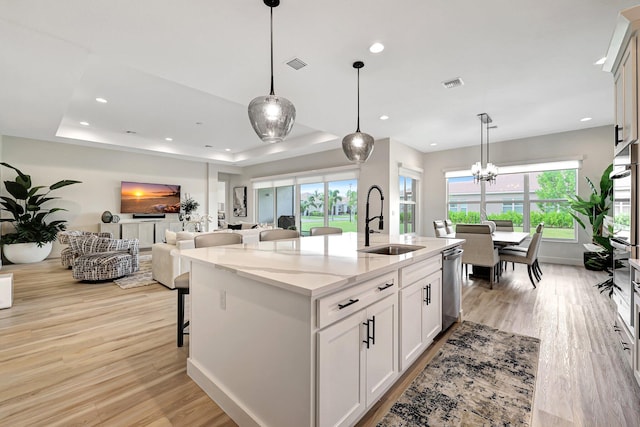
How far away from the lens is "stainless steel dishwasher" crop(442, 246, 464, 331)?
8.29 feet

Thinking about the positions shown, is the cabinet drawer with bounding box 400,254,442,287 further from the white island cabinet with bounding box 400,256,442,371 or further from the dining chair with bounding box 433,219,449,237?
the dining chair with bounding box 433,219,449,237

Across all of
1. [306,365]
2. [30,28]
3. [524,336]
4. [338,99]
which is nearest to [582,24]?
[338,99]

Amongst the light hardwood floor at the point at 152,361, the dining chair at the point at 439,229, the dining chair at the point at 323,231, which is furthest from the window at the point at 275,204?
the light hardwood floor at the point at 152,361

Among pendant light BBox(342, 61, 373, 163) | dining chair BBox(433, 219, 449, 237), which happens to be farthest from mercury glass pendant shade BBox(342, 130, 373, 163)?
dining chair BBox(433, 219, 449, 237)

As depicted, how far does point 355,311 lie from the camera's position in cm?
141

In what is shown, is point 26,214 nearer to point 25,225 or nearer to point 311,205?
point 25,225

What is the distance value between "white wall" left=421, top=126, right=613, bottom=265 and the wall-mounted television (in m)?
7.49

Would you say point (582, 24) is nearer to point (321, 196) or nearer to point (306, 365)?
point (306, 365)

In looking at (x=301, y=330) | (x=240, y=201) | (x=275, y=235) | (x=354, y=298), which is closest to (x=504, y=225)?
(x=275, y=235)

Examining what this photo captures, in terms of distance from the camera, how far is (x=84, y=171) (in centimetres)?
678

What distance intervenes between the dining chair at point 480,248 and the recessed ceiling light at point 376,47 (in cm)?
290

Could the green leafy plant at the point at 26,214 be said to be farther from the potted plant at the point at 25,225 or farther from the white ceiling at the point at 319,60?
the white ceiling at the point at 319,60

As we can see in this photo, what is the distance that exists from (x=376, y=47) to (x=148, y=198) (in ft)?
24.4

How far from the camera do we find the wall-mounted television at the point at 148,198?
24.1 feet
